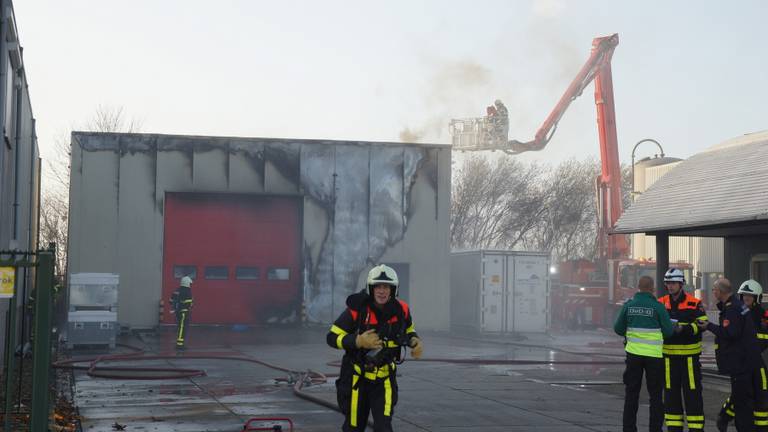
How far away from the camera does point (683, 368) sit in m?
11.0

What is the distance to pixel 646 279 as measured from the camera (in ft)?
35.2

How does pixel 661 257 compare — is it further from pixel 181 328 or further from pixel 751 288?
pixel 181 328

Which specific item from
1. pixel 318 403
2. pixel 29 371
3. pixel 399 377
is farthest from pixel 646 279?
pixel 29 371

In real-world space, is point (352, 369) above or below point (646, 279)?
below

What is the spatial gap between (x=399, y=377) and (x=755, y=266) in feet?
21.0

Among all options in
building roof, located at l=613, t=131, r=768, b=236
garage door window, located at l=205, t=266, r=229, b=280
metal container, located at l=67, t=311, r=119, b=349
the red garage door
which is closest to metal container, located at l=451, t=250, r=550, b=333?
the red garage door

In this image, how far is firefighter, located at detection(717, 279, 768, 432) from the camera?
1088cm

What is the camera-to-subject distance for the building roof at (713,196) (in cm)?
1641

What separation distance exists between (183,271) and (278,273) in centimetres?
301

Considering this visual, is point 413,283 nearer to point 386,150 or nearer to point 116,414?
point 386,150

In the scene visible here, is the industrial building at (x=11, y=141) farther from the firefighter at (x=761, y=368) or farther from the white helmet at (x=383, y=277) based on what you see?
the firefighter at (x=761, y=368)

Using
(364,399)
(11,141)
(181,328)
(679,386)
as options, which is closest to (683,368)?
(679,386)

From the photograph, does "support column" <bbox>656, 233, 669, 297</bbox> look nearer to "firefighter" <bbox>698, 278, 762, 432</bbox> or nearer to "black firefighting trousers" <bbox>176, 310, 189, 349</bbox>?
"firefighter" <bbox>698, 278, 762, 432</bbox>

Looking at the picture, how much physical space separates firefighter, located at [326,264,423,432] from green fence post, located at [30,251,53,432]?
9.44 ft
